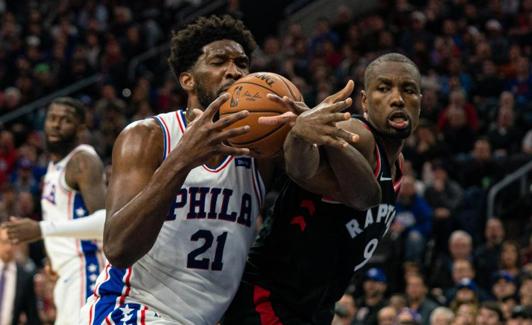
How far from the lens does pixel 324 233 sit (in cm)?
452

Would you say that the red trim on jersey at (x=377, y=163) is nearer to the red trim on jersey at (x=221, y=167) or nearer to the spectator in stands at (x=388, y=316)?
the red trim on jersey at (x=221, y=167)

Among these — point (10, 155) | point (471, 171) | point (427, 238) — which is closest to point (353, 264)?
point (427, 238)

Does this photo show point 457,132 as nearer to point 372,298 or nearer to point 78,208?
point 372,298

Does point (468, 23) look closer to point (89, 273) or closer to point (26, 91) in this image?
point (26, 91)

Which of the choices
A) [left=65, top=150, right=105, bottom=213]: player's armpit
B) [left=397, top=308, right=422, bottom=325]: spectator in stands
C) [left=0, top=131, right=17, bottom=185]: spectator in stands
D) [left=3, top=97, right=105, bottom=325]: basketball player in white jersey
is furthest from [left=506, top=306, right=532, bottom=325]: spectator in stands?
[left=0, top=131, right=17, bottom=185]: spectator in stands

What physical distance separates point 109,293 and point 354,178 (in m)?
1.25

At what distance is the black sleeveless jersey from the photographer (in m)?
4.52

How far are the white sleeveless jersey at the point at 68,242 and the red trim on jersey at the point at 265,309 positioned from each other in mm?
2572

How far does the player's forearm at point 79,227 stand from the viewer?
6.33 metres

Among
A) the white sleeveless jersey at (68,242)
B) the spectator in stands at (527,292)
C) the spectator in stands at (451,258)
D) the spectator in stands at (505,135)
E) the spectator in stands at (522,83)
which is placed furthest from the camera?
the spectator in stands at (522,83)

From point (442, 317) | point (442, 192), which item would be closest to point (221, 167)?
point (442, 317)

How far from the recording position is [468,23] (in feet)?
53.2

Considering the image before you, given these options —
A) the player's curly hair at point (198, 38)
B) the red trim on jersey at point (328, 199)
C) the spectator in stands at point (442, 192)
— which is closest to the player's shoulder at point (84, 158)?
the player's curly hair at point (198, 38)

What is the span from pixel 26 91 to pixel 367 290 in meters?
9.26
